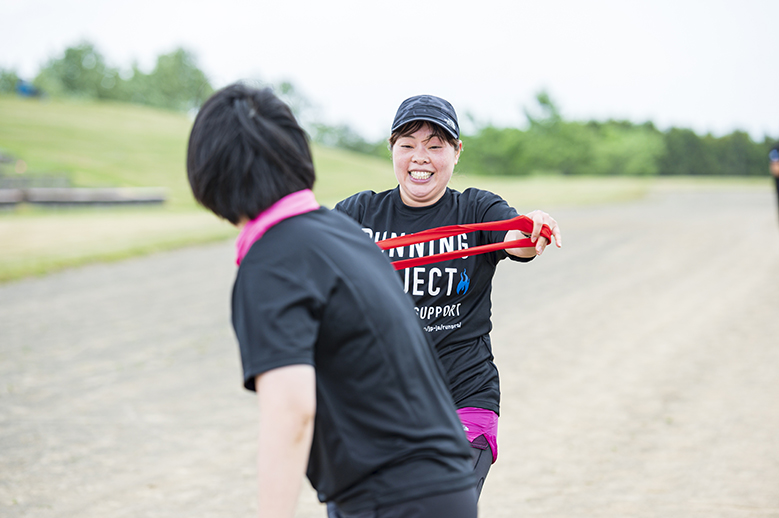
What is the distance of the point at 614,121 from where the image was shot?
97812mm

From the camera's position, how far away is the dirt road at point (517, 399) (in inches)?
183

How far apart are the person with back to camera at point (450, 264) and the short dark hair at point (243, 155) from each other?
4.21 ft

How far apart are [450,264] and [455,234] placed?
12 centimetres

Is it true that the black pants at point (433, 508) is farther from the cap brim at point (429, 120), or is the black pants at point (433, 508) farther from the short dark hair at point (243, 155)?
the cap brim at point (429, 120)

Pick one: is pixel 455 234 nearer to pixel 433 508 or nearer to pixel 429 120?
pixel 429 120

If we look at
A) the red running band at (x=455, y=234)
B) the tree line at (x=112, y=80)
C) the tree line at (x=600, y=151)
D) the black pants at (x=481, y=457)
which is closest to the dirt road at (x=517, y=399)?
the black pants at (x=481, y=457)

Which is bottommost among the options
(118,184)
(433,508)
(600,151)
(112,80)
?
(118,184)

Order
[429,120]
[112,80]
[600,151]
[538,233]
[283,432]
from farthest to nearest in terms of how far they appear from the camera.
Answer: [112,80] < [600,151] < [429,120] < [538,233] < [283,432]

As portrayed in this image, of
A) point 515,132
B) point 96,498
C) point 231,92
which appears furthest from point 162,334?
point 515,132

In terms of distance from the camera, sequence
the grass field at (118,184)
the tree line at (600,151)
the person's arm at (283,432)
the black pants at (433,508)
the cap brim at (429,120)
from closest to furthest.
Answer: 1. the person's arm at (283,432)
2. the black pants at (433,508)
3. the cap brim at (429,120)
4. the grass field at (118,184)
5. the tree line at (600,151)

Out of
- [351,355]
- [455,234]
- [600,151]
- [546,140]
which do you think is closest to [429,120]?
[455,234]

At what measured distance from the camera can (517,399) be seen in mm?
6621

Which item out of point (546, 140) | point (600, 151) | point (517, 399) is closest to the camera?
point (517, 399)

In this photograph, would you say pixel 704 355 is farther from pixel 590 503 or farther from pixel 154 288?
pixel 154 288
